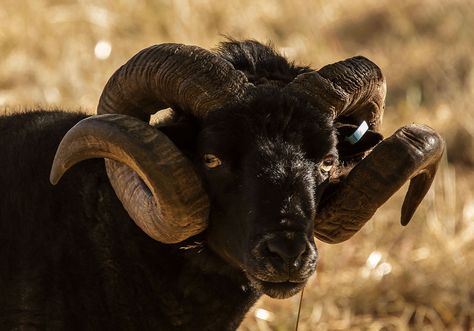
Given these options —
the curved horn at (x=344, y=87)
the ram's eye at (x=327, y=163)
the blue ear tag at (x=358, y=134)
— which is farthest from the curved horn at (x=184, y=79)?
the blue ear tag at (x=358, y=134)

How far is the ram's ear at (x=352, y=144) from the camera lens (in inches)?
309

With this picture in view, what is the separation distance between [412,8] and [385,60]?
2239 mm

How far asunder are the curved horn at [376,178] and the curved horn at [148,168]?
2.88 ft

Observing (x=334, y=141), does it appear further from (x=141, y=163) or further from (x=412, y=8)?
(x=412, y=8)

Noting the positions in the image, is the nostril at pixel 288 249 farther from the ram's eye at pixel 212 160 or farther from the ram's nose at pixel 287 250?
the ram's eye at pixel 212 160

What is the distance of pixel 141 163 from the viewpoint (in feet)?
22.8

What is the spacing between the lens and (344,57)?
57.2 ft

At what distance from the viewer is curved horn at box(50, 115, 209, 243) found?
6.94 meters

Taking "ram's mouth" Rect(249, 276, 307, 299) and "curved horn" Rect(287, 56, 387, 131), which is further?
"curved horn" Rect(287, 56, 387, 131)

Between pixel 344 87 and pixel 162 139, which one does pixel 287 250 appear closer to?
pixel 162 139

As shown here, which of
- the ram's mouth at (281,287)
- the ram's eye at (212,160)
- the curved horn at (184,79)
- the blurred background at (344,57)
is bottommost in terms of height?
the blurred background at (344,57)

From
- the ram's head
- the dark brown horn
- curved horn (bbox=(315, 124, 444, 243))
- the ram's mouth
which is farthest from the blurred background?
the ram's mouth

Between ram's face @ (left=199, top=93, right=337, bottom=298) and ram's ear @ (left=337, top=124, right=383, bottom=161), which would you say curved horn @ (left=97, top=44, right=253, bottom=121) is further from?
A: ram's ear @ (left=337, top=124, right=383, bottom=161)

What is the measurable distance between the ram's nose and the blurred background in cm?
293
